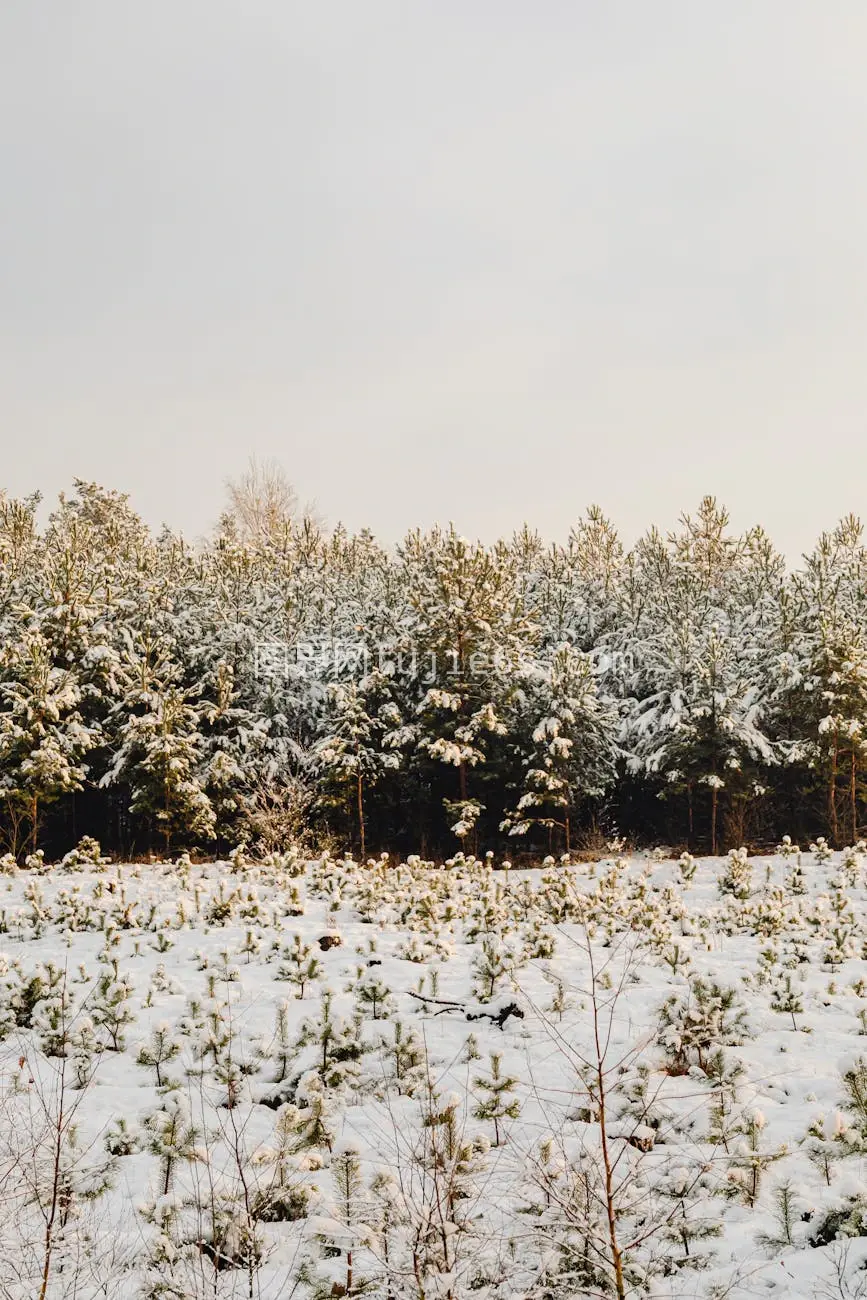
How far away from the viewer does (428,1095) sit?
18.8 ft

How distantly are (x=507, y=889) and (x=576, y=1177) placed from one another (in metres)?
8.55

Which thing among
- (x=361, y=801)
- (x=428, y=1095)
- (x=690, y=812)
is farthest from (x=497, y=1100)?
(x=690, y=812)

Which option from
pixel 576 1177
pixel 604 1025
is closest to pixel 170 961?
pixel 604 1025

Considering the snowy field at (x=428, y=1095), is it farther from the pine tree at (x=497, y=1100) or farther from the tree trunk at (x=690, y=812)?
the tree trunk at (x=690, y=812)

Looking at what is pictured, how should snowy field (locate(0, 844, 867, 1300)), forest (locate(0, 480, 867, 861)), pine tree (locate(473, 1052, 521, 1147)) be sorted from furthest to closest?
forest (locate(0, 480, 867, 861)) < pine tree (locate(473, 1052, 521, 1147)) < snowy field (locate(0, 844, 867, 1300))

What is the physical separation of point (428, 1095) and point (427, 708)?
17490 mm

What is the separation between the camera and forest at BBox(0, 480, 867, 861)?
21453mm

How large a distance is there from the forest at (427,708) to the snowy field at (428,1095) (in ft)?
32.8

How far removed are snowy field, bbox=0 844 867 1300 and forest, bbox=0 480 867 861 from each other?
9.98 meters

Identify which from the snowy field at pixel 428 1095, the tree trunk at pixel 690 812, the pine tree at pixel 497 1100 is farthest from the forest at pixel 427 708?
the pine tree at pixel 497 1100

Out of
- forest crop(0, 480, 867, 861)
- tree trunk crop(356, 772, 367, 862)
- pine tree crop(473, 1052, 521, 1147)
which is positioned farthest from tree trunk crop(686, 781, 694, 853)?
pine tree crop(473, 1052, 521, 1147)

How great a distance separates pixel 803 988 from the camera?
7.85m

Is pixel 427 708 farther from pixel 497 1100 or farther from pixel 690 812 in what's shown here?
pixel 497 1100

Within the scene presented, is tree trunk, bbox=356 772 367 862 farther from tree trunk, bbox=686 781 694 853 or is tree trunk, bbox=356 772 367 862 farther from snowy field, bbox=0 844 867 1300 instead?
snowy field, bbox=0 844 867 1300
